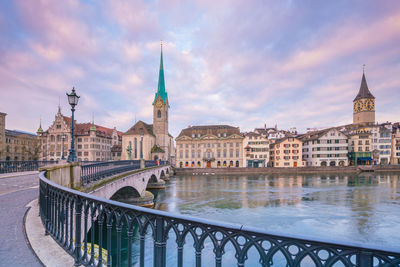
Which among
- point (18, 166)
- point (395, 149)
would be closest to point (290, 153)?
point (395, 149)

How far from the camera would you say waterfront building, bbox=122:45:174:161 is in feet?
248

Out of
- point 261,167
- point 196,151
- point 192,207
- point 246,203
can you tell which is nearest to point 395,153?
point 261,167

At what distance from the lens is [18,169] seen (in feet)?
75.5

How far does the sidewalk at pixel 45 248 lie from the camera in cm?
371

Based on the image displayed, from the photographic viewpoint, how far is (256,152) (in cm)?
7419

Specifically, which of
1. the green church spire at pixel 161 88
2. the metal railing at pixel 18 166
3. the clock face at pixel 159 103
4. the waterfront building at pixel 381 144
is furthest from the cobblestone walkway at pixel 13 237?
the waterfront building at pixel 381 144

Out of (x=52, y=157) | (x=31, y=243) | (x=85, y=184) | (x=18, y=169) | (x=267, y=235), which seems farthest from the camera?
(x=52, y=157)

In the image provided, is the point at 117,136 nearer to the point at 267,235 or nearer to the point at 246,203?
the point at 246,203

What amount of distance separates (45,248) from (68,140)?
252ft

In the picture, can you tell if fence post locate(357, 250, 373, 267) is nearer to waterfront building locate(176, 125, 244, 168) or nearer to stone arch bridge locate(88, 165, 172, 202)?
stone arch bridge locate(88, 165, 172, 202)

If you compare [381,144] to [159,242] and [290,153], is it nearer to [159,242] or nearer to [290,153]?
[290,153]

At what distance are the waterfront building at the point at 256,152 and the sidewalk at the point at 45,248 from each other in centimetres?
7067

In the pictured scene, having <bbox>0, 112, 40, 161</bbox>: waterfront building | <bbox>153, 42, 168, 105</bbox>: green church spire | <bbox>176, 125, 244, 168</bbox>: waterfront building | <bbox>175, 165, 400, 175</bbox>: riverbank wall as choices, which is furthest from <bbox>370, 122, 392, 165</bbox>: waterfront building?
<bbox>0, 112, 40, 161</bbox>: waterfront building

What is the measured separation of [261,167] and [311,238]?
237ft
